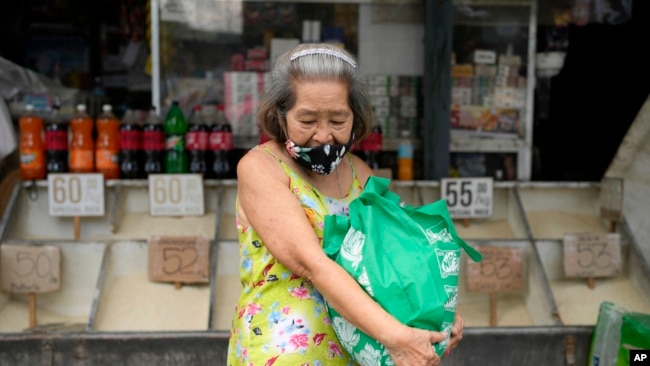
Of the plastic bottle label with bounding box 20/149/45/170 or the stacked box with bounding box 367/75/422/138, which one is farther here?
the stacked box with bounding box 367/75/422/138

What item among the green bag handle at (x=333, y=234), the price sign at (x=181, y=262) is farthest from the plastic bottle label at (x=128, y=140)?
the green bag handle at (x=333, y=234)

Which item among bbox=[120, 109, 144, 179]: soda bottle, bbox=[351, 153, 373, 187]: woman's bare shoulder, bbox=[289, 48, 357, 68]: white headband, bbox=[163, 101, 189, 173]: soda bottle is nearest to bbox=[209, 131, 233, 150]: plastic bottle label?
bbox=[163, 101, 189, 173]: soda bottle

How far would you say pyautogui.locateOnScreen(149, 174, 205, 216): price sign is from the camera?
4406mm

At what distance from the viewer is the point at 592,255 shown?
14.1 ft

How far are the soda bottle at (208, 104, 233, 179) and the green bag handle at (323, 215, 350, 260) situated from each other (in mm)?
3139

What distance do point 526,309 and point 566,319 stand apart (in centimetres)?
23

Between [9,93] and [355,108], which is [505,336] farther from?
[9,93]

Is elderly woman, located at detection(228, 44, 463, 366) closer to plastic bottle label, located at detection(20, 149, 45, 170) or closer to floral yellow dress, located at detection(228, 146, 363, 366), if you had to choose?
floral yellow dress, located at detection(228, 146, 363, 366)

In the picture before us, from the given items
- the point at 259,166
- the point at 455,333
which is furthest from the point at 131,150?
the point at 455,333

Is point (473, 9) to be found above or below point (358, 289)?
above

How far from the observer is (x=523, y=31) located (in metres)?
5.36

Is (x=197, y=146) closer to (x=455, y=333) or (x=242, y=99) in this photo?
(x=242, y=99)

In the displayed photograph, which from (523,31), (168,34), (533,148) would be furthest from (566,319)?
(168,34)

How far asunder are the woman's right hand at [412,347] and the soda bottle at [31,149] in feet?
11.6
